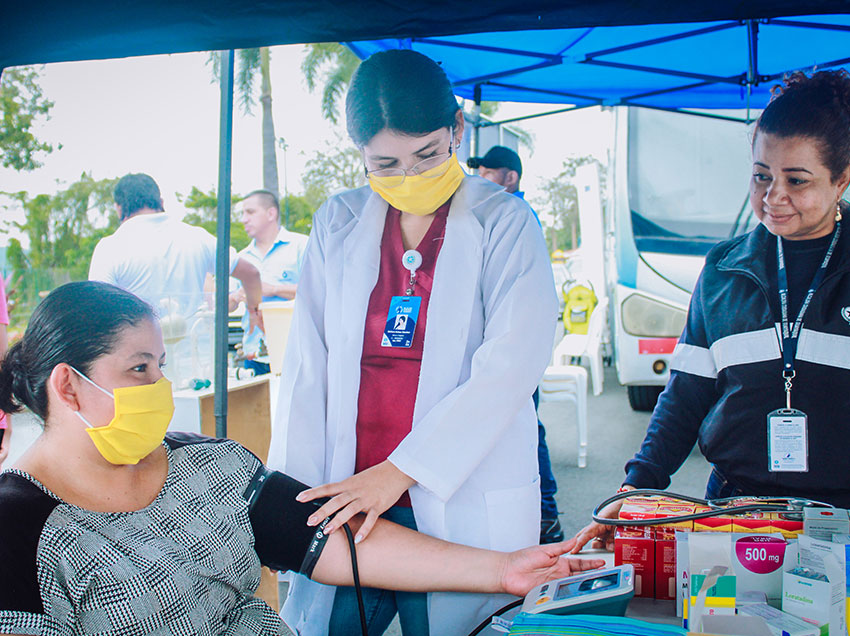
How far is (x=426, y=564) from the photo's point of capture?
1.31 m

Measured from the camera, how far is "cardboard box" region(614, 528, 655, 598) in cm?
102

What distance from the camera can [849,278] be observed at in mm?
1280

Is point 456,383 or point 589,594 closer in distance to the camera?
point 589,594

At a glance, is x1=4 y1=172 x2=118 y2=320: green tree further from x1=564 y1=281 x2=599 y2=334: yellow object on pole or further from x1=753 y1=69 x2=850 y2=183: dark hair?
x1=753 y1=69 x2=850 y2=183: dark hair

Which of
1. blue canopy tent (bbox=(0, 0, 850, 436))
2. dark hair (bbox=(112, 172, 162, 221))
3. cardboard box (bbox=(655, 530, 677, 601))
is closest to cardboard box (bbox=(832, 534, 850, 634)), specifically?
cardboard box (bbox=(655, 530, 677, 601))

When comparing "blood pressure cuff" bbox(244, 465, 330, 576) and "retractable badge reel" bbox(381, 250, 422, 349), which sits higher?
"retractable badge reel" bbox(381, 250, 422, 349)

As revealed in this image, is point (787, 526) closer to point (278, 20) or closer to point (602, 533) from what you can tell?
point (602, 533)

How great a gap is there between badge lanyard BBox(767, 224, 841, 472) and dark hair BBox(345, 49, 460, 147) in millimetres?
754

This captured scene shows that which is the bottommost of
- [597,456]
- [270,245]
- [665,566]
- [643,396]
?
[597,456]

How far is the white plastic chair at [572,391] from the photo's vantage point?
15.4ft

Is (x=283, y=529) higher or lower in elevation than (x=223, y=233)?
lower

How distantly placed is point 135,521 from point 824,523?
105 centimetres

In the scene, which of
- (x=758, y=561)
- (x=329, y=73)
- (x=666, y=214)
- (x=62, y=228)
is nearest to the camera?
(x=758, y=561)

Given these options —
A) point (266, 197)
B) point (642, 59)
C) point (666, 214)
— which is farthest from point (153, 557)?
point (666, 214)
